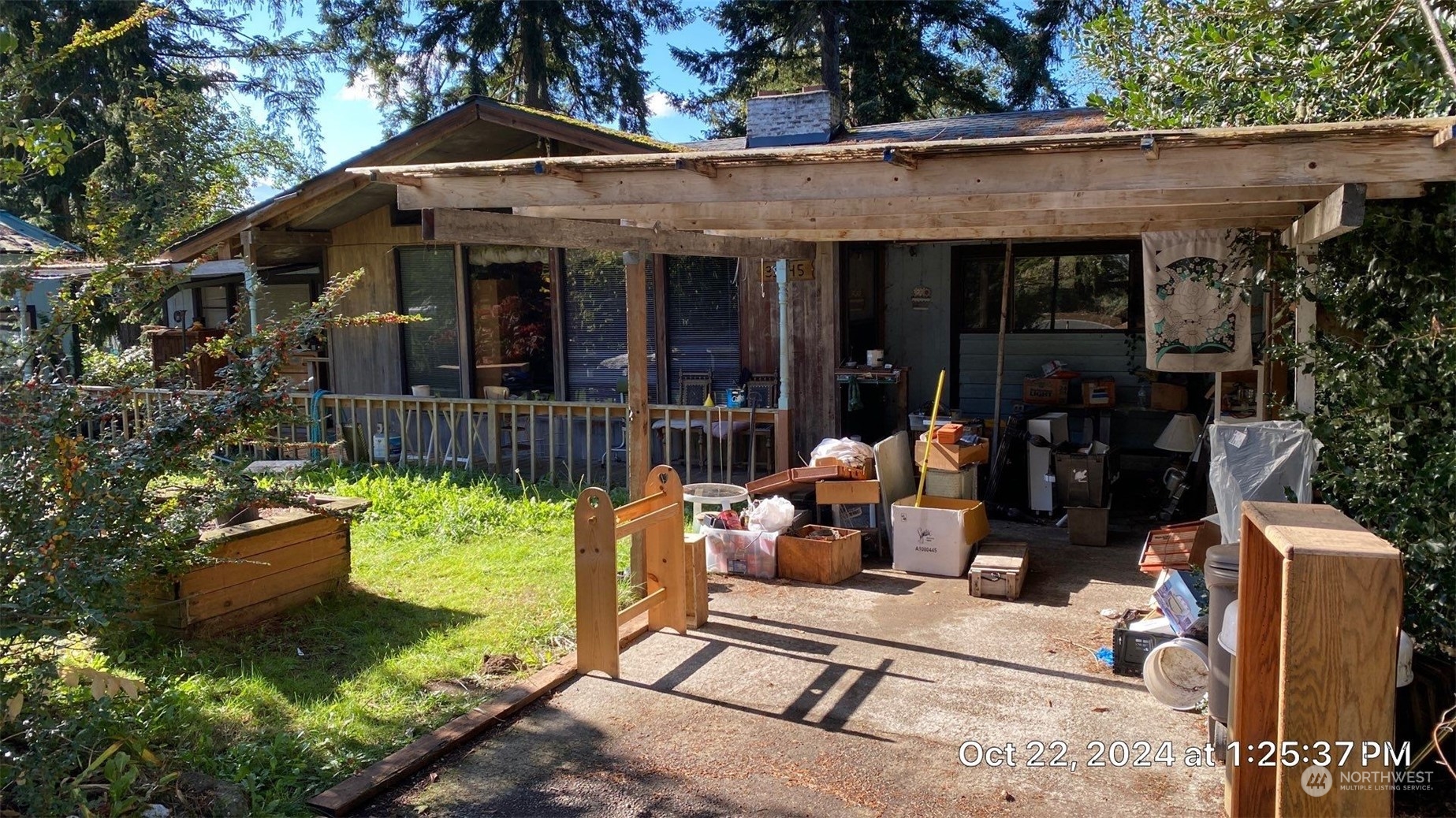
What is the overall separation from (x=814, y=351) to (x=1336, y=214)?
5.56 meters

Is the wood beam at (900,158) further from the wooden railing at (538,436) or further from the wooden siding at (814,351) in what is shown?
the wooden siding at (814,351)

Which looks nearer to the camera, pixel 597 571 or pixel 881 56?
pixel 597 571

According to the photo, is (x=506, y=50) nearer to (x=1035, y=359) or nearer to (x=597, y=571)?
(x=1035, y=359)

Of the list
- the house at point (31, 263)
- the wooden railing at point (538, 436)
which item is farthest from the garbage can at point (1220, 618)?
the wooden railing at point (538, 436)

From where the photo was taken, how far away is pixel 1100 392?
32.0 feet

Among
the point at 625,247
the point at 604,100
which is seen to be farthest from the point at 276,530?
the point at 604,100

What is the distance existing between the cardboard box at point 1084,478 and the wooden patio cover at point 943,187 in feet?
7.01

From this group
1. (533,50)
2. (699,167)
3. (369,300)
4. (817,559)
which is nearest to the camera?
(699,167)

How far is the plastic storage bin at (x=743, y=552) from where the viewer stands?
7148 mm

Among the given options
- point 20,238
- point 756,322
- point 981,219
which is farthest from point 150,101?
point 981,219

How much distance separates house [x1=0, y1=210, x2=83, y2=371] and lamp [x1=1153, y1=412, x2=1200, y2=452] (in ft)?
28.0

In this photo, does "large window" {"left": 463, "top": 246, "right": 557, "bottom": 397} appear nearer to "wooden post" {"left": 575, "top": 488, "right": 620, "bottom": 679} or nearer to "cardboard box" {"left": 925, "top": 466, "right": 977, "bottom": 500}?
"cardboard box" {"left": 925, "top": 466, "right": 977, "bottom": 500}

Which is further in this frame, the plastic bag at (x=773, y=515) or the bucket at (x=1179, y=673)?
the plastic bag at (x=773, y=515)

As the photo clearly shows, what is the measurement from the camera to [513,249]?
11367 mm
